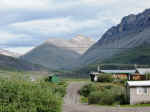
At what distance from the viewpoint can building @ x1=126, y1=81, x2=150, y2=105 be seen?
54906 millimetres

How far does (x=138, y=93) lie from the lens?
181 feet

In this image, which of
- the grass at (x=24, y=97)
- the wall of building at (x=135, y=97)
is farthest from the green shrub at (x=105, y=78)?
the grass at (x=24, y=97)

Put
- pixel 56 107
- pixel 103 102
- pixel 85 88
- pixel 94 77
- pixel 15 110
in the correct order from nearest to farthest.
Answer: pixel 15 110
pixel 56 107
pixel 103 102
pixel 85 88
pixel 94 77

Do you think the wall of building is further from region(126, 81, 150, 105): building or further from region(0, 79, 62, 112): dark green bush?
region(0, 79, 62, 112): dark green bush

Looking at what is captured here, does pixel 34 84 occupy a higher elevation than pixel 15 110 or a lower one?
higher

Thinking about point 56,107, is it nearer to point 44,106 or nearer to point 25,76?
point 44,106

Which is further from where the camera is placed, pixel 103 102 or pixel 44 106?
pixel 103 102

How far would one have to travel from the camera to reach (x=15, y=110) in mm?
29922

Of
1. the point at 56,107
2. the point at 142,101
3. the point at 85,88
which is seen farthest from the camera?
the point at 85,88

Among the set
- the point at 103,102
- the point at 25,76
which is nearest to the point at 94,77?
the point at 103,102

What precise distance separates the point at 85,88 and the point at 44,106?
48.5 meters

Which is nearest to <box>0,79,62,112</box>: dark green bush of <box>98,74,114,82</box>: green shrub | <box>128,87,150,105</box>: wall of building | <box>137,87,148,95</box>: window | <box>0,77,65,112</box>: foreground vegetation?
<box>0,77,65,112</box>: foreground vegetation

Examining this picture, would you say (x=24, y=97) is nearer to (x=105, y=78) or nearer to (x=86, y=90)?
(x=86, y=90)

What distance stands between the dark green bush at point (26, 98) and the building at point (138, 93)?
24626 mm
